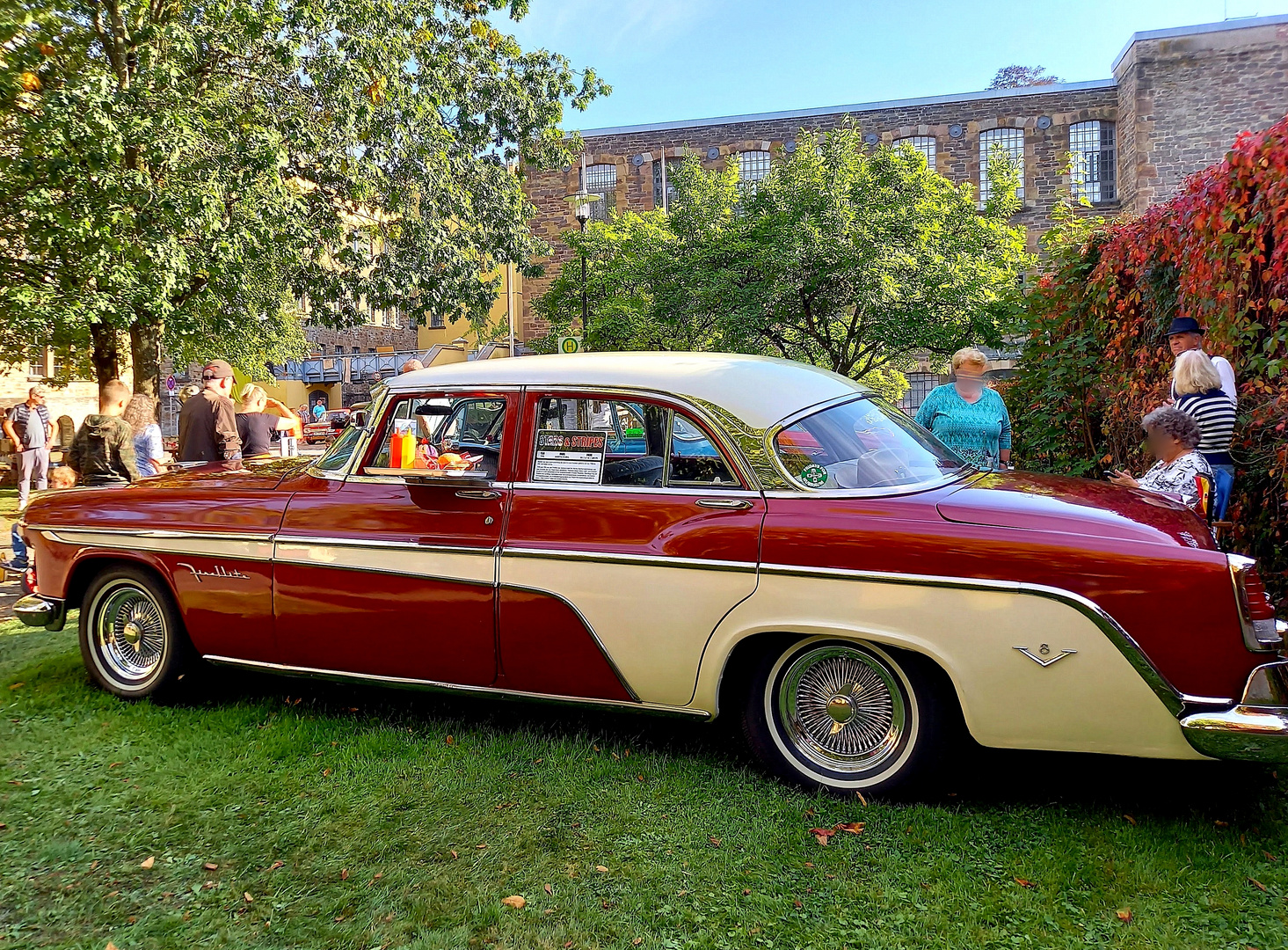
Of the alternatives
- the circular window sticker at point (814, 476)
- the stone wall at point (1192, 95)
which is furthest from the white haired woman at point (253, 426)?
the stone wall at point (1192, 95)

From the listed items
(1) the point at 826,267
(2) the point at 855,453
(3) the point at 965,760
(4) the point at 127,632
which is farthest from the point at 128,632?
(1) the point at 826,267

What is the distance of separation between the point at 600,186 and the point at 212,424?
36.7 m

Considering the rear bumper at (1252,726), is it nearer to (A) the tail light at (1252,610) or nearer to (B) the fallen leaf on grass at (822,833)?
(A) the tail light at (1252,610)

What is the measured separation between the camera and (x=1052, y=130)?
118ft

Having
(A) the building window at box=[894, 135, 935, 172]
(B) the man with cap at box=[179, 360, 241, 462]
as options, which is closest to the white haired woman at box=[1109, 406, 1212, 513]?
(B) the man with cap at box=[179, 360, 241, 462]

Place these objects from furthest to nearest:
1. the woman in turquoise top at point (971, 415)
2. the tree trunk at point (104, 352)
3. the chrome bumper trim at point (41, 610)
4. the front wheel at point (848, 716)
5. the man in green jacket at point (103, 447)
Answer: the tree trunk at point (104, 352), the man in green jacket at point (103, 447), the woman in turquoise top at point (971, 415), the chrome bumper trim at point (41, 610), the front wheel at point (848, 716)

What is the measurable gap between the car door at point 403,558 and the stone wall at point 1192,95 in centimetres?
3495

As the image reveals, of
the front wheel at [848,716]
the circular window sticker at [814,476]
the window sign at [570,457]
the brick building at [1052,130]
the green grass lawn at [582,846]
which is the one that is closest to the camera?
the green grass lawn at [582,846]

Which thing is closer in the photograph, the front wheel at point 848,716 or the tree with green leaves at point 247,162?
the front wheel at point 848,716

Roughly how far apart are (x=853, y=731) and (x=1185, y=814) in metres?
1.27

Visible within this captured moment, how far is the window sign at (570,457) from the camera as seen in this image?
4.05 m

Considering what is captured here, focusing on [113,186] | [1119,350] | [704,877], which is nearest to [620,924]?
[704,877]

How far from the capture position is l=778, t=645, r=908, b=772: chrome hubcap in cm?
359

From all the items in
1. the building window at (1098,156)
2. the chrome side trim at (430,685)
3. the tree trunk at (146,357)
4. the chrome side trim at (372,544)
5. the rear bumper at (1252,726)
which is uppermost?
the building window at (1098,156)
